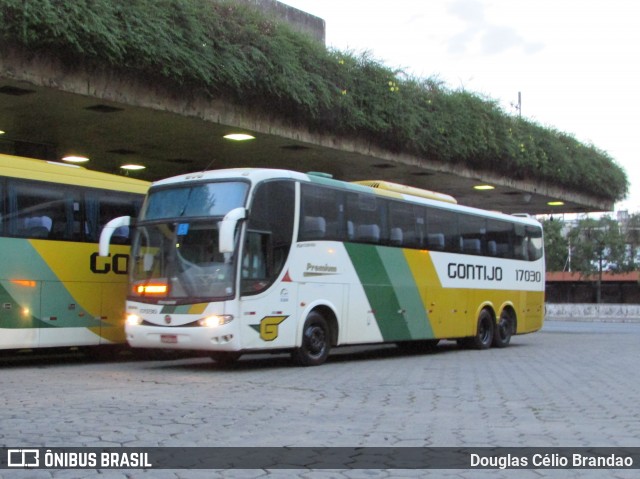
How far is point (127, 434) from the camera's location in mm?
7668

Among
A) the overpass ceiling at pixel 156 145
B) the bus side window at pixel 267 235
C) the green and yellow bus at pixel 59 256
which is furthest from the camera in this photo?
the overpass ceiling at pixel 156 145

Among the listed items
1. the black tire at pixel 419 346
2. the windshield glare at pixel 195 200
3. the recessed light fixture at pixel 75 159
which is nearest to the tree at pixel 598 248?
the black tire at pixel 419 346

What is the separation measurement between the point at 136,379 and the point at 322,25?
578 inches

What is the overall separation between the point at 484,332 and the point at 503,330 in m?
1.01

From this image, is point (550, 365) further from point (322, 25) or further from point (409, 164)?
point (322, 25)

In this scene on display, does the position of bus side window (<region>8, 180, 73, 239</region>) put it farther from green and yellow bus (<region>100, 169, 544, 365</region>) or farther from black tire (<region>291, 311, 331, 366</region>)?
black tire (<region>291, 311, 331, 366</region>)

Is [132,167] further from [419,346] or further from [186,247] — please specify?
[186,247]

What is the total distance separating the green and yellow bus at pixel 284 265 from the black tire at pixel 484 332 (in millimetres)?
1582

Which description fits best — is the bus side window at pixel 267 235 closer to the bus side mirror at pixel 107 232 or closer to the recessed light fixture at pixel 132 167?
the bus side mirror at pixel 107 232

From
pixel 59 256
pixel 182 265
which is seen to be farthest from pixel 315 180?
pixel 59 256

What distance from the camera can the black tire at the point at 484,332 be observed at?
2128 cm

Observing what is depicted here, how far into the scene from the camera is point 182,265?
14.2 meters

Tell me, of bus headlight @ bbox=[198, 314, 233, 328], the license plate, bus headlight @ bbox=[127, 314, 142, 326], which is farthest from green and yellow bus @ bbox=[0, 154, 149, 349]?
bus headlight @ bbox=[198, 314, 233, 328]

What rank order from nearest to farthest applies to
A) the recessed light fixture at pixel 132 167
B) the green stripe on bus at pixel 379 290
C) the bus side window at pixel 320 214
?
the bus side window at pixel 320 214, the green stripe on bus at pixel 379 290, the recessed light fixture at pixel 132 167
